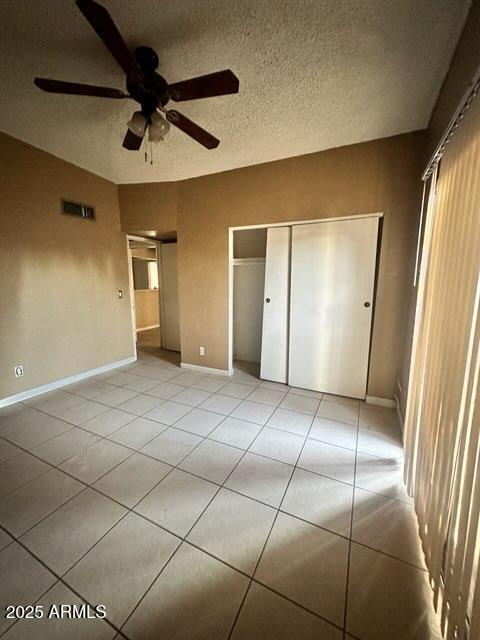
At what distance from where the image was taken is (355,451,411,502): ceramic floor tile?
152 centimetres

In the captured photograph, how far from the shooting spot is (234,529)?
4.21ft

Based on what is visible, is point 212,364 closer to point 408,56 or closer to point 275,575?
point 275,575

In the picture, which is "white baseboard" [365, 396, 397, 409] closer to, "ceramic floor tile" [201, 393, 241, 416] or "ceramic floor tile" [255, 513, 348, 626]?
"ceramic floor tile" [201, 393, 241, 416]

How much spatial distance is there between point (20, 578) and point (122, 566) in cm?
43

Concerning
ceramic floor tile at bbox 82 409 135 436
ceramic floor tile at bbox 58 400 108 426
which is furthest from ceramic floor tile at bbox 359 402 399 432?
ceramic floor tile at bbox 58 400 108 426

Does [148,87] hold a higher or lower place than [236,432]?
higher

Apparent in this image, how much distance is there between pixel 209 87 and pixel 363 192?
1778 mm

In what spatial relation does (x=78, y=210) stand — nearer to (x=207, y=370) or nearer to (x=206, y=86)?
(x=206, y=86)

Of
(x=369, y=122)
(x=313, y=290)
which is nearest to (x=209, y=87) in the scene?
(x=369, y=122)

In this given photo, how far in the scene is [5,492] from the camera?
4.90 ft

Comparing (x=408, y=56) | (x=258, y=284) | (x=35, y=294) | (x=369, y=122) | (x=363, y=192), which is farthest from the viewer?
(x=258, y=284)

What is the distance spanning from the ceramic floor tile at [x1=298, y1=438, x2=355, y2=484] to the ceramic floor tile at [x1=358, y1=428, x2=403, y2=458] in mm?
172

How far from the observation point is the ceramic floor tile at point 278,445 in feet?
6.00

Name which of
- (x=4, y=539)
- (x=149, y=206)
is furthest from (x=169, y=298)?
(x=4, y=539)
